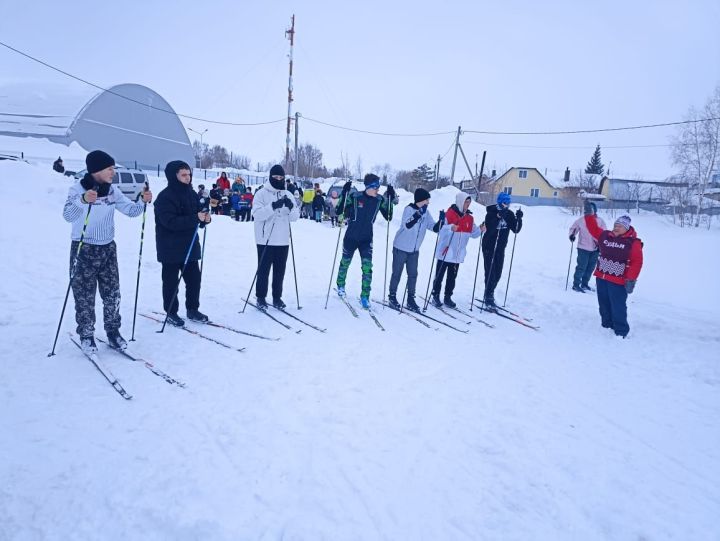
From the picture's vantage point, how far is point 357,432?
9.67ft

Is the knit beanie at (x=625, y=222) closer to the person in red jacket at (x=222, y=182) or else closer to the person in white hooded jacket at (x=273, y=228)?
the person in white hooded jacket at (x=273, y=228)

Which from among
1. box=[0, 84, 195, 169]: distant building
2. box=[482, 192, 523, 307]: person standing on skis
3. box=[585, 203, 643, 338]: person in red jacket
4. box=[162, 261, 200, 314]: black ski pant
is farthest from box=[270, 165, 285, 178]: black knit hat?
box=[0, 84, 195, 169]: distant building

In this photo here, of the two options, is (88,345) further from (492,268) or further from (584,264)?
(584,264)

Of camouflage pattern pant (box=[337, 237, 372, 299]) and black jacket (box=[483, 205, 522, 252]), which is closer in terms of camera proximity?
camouflage pattern pant (box=[337, 237, 372, 299])

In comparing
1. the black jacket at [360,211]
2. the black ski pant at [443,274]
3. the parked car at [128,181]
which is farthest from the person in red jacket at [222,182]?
the black ski pant at [443,274]

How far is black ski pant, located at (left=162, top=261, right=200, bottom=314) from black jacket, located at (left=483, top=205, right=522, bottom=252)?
14.8ft

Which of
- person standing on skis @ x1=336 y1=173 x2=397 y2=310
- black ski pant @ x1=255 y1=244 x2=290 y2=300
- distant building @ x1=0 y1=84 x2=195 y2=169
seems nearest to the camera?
black ski pant @ x1=255 y1=244 x2=290 y2=300

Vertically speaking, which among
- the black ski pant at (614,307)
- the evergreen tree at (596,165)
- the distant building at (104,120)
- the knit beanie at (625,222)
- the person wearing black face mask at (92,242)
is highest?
the evergreen tree at (596,165)

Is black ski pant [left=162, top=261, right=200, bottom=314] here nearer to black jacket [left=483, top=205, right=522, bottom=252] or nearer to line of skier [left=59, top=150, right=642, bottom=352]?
line of skier [left=59, top=150, right=642, bottom=352]

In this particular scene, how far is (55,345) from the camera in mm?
3863

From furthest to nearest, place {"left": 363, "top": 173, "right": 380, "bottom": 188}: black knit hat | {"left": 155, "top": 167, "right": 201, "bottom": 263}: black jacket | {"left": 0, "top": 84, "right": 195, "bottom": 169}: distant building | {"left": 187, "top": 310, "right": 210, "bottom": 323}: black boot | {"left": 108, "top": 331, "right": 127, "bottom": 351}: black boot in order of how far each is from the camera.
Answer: {"left": 0, "top": 84, "right": 195, "bottom": 169}: distant building, {"left": 363, "top": 173, "right": 380, "bottom": 188}: black knit hat, {"left": 187, "top": 310, "right": 210, "bottom": 323}: black boot, {"left": 155, "top": 167, "right": 201, "bottom": 263}: black jacket, {"left": 108, "top": 331, "right": 127, "bottom": 351}: black boot

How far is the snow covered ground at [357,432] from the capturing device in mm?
2197

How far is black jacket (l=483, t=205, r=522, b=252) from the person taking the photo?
6.45 metres

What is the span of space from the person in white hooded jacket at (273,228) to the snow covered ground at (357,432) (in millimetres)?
471
